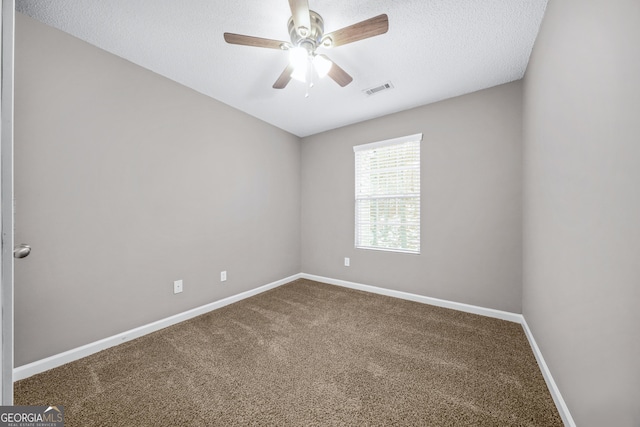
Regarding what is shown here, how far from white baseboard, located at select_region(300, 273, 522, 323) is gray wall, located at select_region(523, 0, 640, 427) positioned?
0.88 metres

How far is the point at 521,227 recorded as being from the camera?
2.37 m

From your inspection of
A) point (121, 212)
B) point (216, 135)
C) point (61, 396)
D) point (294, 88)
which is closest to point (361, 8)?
point (294, 88)

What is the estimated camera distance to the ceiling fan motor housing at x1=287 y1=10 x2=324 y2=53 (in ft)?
5.15

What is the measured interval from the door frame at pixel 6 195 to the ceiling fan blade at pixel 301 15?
44.4 inches

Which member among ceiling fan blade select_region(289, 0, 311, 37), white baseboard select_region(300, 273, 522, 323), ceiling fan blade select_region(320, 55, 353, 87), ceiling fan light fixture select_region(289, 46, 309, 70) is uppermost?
ceiling fan light fixture select_region(289, 46, 309, 70)

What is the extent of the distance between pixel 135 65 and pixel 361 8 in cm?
→ 201

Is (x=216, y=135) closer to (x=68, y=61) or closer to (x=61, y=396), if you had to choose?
(x=68, y=61)

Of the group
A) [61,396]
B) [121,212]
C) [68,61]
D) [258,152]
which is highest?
[68,61]

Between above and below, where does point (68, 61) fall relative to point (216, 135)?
above

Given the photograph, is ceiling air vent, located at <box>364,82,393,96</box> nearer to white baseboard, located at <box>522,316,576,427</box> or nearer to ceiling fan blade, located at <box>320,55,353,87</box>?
ceiling fan blade, located at <box>320,55,353,87</box>

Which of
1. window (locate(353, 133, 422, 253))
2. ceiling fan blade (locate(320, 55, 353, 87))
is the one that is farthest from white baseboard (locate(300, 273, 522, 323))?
ceiling fan blade (locate(320, 55, 353, 87))

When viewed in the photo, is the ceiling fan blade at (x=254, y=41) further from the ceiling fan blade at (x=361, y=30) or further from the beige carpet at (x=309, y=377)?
the beige carpet at (x=309, y=377)

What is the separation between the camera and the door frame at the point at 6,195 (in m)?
0.73

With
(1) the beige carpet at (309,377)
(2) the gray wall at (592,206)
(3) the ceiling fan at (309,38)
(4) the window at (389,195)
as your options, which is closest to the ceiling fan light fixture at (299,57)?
(3) the ceiling fan at (309,38)
